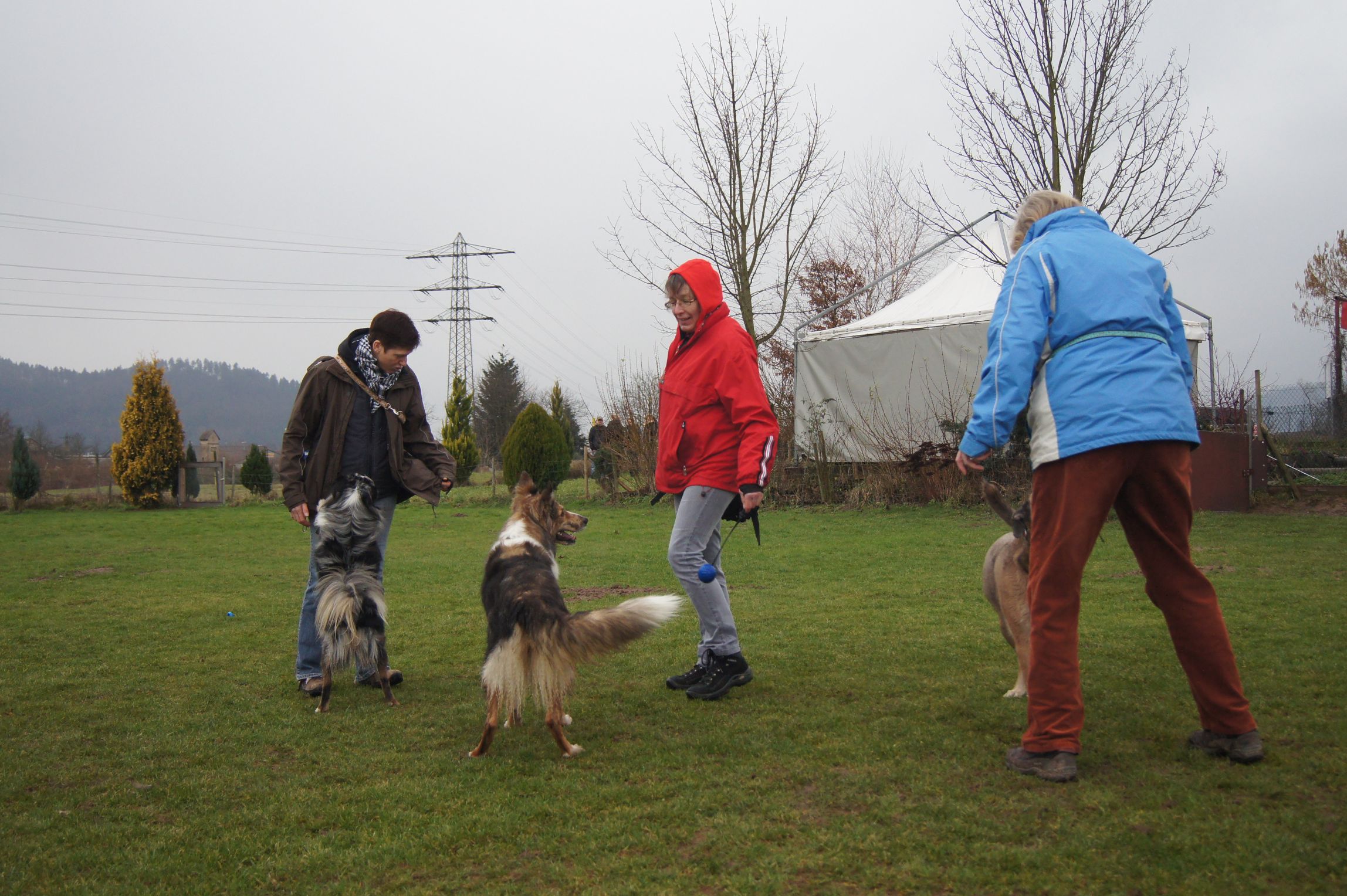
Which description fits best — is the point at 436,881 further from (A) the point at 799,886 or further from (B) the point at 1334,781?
(B) the point at 1334,781

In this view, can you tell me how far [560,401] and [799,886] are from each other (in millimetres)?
31714

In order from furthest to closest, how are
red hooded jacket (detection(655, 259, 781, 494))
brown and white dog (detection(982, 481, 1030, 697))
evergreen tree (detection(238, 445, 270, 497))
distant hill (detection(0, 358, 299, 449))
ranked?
distant hill (detection(0, 358, 299, 449)) → evergreen tree (detection(238, 445, 270, 497)) → red hooded jacket (detection(655, 259, 781, 494)) → brown and white dog (detection(982, 481, 1030, 697))

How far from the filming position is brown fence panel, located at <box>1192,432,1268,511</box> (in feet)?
37.6

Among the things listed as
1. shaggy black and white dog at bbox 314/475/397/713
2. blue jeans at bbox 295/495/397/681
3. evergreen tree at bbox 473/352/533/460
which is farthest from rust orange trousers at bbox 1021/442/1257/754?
evergreen tree at bbox 473/352/533/460

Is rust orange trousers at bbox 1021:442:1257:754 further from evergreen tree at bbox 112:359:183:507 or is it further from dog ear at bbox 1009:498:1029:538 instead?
evergreen tree at bbox 112:359:183:507

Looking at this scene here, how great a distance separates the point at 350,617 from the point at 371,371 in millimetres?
1296

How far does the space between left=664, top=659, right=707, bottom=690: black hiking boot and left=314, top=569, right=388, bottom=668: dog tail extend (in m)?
1.47

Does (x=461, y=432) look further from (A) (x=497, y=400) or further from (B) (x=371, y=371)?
(B) (x=371, y=371)

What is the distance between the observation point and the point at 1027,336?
9.66 feet

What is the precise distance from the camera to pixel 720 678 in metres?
4.19

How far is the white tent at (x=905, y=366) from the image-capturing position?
13.8m

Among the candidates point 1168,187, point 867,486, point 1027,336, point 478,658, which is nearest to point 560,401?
point 867,486

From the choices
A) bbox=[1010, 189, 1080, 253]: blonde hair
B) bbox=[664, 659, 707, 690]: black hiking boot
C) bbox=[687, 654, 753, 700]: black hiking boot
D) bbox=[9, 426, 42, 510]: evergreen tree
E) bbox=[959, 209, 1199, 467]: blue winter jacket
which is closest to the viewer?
bbox=[959, 209, 1199, 467]: blue winter jacket

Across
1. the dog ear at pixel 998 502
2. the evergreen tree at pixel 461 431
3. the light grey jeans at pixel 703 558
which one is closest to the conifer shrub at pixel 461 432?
the evergreen tree at pixel 461 431
